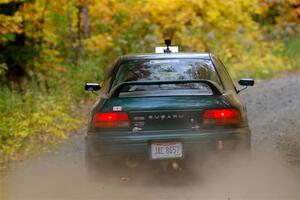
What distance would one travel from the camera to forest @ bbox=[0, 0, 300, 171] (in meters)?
12.0

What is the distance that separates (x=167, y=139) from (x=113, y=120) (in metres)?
0.65

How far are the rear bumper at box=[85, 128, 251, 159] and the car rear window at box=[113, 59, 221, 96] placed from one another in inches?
28.0

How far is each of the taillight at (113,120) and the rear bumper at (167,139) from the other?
106mm

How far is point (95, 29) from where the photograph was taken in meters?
21.1

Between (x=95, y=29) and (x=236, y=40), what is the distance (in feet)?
21.1

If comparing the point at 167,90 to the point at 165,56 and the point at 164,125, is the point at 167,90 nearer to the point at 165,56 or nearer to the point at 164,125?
the point at 164,125

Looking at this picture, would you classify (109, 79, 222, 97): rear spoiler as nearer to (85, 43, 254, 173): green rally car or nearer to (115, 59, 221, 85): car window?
(85, 43, 254, 173): green rally car

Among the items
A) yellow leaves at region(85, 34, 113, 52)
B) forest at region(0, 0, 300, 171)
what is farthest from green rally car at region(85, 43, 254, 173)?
yellow leaves at region(85, 34, 113, 52)

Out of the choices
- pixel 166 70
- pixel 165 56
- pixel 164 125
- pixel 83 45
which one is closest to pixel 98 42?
pixel 83 45

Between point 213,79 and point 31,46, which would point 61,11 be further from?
point 213,79

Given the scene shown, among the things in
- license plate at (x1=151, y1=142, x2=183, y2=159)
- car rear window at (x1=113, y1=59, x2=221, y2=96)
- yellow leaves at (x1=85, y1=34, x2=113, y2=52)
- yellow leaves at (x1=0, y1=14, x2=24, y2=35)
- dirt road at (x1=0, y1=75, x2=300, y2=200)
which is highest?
yellow leaves at (x1=0, y1=14, x2=24, y2=35)

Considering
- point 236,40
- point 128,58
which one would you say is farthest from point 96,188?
point 236,40

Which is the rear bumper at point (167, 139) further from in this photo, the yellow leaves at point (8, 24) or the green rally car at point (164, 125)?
the yellow leaves at point (8, 24)

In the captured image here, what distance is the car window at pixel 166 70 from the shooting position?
7737mm
